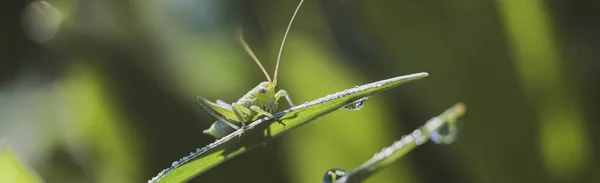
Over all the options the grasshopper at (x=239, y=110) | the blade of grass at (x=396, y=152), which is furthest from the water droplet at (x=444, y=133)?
the grasshopper at (x=239, y=110)

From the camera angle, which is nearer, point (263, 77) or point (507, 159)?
point (507, 159)

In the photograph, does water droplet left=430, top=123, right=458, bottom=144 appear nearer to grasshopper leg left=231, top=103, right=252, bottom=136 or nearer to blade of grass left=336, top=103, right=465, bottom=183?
blade of grass left=336, top=103, right=465, bottom=183

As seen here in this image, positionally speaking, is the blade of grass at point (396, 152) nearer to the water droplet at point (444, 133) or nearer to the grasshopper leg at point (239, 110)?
the water droplet at point (444, 133)

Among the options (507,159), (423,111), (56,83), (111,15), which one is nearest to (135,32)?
(111,15)

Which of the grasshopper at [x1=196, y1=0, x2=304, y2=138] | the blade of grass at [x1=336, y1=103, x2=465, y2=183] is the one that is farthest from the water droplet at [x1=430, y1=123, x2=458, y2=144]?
the grasshopper at [x1=196, y1=0, x2=304, y2=138]

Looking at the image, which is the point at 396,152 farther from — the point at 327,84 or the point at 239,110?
the point at 327,84

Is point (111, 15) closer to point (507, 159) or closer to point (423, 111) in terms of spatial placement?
point (423, 111)
